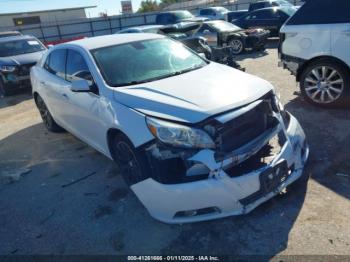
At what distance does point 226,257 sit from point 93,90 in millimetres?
2314

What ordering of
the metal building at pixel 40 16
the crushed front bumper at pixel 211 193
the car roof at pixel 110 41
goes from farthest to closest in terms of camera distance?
the metal building at pixel 40 16 → the car roof at pixel 110 41 → the crushed front bumper at pixel 211 193

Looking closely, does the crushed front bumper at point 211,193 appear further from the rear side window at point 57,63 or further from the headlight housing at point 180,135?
the rear side window at point 57,63

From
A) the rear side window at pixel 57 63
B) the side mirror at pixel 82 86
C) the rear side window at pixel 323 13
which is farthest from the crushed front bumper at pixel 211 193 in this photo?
the rear side window at pixel 323 13

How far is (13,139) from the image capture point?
6.22 m

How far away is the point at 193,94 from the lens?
324 centimetres

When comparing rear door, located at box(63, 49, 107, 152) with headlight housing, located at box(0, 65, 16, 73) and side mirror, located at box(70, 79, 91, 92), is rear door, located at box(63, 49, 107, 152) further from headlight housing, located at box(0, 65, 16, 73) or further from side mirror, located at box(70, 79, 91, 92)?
headlight housing, located at box(0, 65, 16, 73)

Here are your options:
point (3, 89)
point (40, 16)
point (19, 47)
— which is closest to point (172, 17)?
point (19, 47)

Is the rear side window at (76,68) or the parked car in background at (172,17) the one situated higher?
the rear side window at (76,68)

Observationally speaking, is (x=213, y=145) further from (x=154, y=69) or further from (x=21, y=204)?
(x=21, y=204)

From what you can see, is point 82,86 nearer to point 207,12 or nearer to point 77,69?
point 77,69

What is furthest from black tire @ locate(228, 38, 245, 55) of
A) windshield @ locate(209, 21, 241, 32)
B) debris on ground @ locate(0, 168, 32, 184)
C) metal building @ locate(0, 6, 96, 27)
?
metal building @ locate(0, 6, 96, 27)

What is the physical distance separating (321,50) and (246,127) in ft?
10.3

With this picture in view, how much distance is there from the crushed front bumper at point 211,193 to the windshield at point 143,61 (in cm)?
136

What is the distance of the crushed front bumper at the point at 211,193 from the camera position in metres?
2.77
